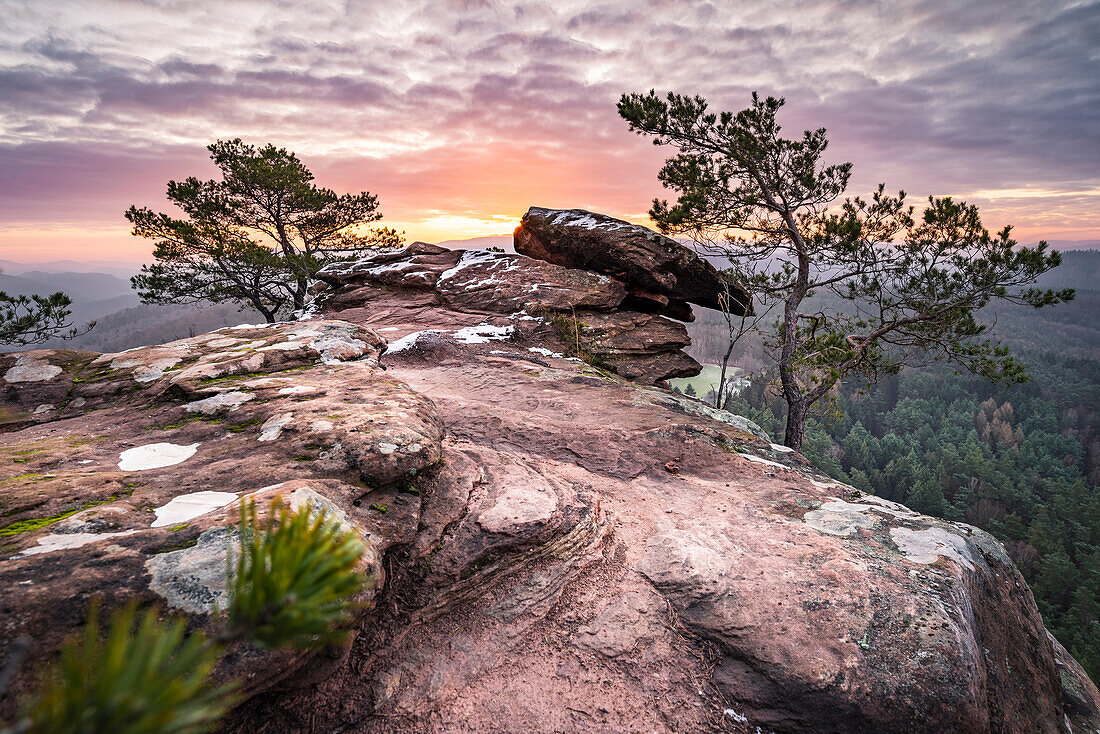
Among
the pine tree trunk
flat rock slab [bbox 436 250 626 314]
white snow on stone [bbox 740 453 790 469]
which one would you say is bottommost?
the pine tree trunk

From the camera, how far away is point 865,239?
14891 mm

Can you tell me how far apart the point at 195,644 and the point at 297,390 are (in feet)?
21.6

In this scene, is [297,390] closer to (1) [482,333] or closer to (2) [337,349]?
(2) [337,349]

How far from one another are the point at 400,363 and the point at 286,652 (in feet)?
30.9

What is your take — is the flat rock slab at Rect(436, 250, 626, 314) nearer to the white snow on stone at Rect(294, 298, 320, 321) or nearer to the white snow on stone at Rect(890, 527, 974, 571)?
the white snow on stone at Rect(294, 298, 320, 321)

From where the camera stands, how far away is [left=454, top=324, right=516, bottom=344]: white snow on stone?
13.6m

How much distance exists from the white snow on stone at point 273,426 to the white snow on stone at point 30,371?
4814 mm

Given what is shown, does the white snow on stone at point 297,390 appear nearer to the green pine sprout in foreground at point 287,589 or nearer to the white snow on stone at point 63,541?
the white snow on stone at point 63,541

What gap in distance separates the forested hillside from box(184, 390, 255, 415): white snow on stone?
16.5m

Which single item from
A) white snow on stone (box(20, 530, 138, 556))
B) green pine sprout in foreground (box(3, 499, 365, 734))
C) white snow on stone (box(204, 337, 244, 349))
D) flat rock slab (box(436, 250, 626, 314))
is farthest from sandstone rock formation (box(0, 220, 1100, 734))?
flat rock slab (box(436, 250, 626, 314))

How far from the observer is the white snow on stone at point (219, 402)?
641cm

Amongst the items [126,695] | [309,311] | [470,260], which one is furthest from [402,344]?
[126,695]

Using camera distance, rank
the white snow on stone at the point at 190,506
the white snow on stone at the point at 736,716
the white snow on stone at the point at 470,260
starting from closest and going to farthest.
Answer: the white snow on stone at the point at 190,506
the white snow on stone at the point at 736,716
the white snow on stone at the point at 470,260

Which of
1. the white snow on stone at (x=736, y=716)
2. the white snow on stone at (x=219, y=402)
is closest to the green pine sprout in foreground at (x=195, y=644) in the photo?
the white snow on stone at (x=736, y=716)
